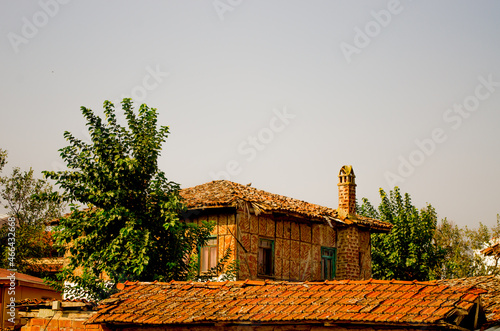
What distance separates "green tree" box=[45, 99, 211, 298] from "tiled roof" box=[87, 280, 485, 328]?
340 centimetres

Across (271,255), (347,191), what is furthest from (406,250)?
(271,255)

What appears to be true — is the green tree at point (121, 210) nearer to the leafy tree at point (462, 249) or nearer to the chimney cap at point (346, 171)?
the chimney cap at point (346, 171)

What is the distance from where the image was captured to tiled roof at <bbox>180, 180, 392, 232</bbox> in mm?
18297

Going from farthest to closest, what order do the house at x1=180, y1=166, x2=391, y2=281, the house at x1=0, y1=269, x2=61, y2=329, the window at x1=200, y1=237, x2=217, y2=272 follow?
the house at x1=0, y1=269, x2=61, y2=329, the window at x1=200, y1=237, x2=217, y2=272, the house at x1=180, y1=166, x2=391, y2=281

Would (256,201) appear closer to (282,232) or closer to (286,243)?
(282,232)

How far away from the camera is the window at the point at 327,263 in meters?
20.8

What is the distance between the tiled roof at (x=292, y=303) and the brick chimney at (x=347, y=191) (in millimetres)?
11174

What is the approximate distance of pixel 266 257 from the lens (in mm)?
19125

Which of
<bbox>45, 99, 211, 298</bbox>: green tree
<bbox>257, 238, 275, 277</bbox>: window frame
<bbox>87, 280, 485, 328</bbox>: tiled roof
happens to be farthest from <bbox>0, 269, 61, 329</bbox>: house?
<bbox>87, 280, 485, 328</bbox>: tiled roof

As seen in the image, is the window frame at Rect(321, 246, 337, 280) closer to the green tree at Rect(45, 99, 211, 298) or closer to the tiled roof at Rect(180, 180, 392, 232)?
the tiled roof at Rect(180, 180, 392, 232)

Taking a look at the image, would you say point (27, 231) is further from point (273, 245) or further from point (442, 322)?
point (442, 322)

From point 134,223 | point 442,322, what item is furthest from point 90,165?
point 442,322

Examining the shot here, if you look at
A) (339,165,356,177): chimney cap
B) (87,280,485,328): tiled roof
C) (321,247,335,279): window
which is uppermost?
(339,165,356,177): chimney cap

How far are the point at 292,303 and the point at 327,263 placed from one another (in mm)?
11479
